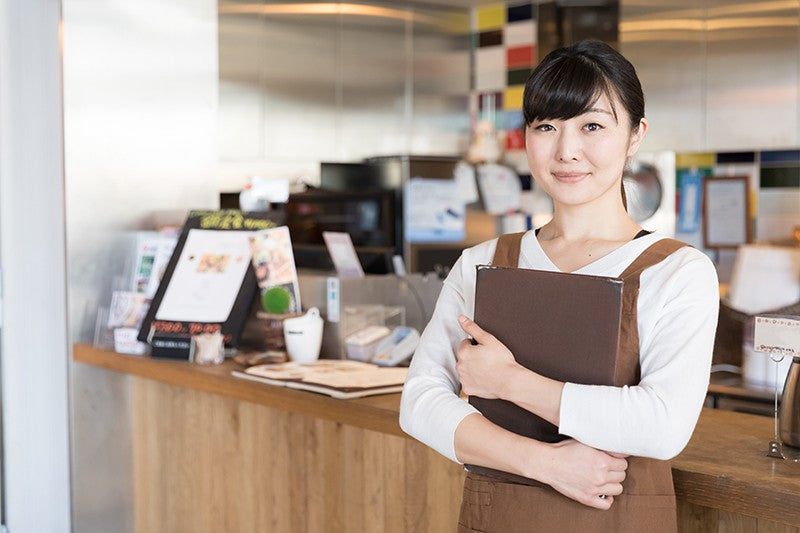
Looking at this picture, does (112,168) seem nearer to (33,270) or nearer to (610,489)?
(33,270)

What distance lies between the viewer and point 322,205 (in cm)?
576

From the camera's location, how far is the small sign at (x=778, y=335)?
5.85 ft

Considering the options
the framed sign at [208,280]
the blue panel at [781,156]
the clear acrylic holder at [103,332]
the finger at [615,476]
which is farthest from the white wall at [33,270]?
the blue panel at [781,156]

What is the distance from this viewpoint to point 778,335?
5.92 feet

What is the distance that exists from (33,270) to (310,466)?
1.42 metres

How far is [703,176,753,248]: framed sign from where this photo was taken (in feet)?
17.6

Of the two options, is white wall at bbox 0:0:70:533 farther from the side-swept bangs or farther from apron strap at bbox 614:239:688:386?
apron strap at bbox 614:239:688:386

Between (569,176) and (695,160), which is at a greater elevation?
(695,160)

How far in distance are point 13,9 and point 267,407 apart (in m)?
1.69

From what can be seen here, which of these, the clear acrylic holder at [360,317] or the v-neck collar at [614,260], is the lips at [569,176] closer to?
the v-neck collar at [614,260]

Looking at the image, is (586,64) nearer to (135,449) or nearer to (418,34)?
(135,449)

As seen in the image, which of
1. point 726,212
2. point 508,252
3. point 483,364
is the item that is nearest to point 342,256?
point 508,252

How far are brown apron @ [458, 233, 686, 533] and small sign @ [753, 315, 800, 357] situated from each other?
0.35 metres

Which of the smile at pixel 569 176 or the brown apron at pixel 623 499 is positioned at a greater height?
the smile at pixel 569 176
